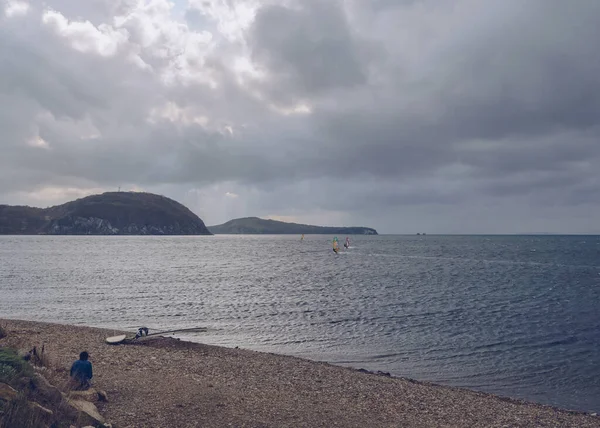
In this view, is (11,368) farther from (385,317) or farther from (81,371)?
(385,317)

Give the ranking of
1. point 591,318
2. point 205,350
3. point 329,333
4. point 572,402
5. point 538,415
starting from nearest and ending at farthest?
point 538,415 < point 572,402 < point 205,350 < point 329,333 < point 591,318

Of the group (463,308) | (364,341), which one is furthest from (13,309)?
(463,308)

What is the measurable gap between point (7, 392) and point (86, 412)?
1967mm

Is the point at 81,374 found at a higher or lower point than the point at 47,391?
lower

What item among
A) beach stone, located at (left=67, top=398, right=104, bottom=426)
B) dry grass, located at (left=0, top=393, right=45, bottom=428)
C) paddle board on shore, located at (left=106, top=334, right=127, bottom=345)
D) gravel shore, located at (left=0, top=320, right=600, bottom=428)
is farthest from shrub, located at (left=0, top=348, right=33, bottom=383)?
paddle board on shore, located at (left=106, top=334, right=127, bottom=345)

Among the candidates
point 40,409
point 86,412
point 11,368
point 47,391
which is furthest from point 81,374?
point 40,409

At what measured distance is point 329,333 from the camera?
34000 millimetres

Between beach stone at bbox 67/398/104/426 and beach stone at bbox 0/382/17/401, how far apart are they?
54.6 inches

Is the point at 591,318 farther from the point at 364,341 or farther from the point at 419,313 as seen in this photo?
the point at 364,341

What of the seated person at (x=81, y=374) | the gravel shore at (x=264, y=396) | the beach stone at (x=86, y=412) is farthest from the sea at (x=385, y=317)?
the beach stone at (x=86, y=412)

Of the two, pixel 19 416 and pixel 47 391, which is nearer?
pixel 19 416

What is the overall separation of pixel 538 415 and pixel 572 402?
15.8ft

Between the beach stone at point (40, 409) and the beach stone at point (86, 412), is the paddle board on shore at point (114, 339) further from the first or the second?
the beach stone at point (40, 409)

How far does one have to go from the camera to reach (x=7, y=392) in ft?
35.0
